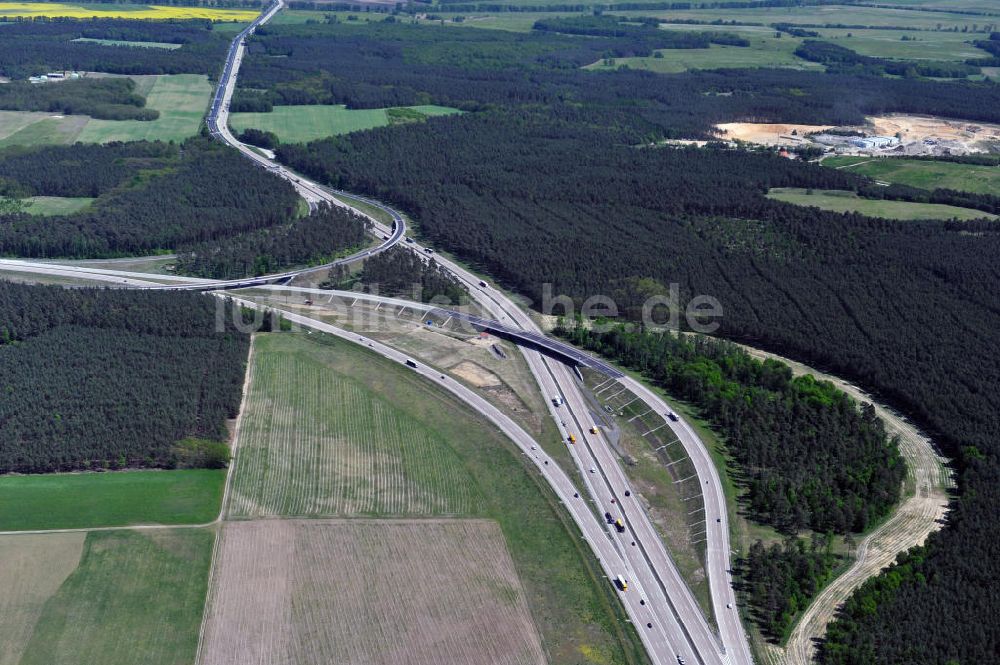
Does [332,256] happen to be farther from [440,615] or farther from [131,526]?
[440,615]

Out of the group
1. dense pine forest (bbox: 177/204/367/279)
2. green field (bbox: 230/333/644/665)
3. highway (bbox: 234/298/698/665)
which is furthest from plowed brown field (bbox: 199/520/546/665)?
dense pine forest (bbox: 177/204/367/279)

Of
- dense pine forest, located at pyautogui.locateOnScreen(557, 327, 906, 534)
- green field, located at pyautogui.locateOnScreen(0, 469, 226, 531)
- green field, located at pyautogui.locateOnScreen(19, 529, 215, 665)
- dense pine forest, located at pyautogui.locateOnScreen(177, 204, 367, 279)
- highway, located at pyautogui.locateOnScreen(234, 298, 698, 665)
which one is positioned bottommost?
green field, located at pyautogui.locateOnScreen(19, 529, 215, 665)

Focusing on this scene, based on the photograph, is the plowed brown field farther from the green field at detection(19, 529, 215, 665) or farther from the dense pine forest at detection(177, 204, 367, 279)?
the dense pine forest at detection(177, 204, 367, 279)

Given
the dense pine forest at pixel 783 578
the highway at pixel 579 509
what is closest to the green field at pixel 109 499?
the highway at pixel 579 509

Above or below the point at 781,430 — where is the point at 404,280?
below

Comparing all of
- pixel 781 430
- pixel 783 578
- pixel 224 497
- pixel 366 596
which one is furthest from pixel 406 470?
pixel 781 430

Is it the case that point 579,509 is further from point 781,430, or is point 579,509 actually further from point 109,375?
point 109,375

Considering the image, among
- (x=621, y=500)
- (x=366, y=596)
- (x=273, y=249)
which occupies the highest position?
(x=273, y=249)
